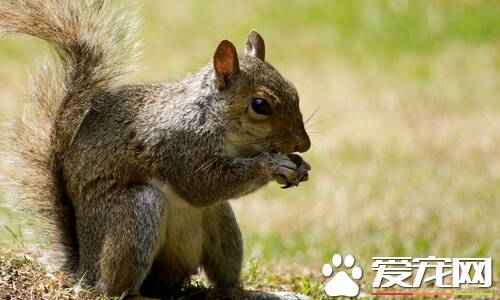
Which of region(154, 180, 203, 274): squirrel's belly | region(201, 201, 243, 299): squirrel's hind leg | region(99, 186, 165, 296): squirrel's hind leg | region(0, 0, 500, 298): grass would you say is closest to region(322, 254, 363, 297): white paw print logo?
region(0, 0, 500, 298): grass

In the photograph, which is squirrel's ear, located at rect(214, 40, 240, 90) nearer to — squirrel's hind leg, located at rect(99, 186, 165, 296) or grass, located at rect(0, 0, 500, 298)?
squirrel's hind leg, located at rect(99, 186, 165, 296)

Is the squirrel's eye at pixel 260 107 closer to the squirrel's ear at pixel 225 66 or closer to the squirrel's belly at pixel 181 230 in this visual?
the squirrel's ear at pixel 225 66

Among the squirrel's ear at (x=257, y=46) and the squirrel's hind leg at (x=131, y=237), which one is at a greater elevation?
the squirrel's ear at (x=257, y=46)

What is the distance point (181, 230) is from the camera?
398 cm

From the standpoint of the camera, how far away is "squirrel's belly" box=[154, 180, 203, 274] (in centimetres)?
396

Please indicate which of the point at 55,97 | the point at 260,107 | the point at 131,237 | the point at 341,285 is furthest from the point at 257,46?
the point at 341,285

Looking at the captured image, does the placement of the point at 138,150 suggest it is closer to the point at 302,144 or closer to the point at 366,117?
the point at 302,144

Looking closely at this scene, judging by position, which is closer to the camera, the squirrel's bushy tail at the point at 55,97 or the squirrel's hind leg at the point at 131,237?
the squirrel's hind leg at the point at 131,237

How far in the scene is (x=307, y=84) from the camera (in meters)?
9.66

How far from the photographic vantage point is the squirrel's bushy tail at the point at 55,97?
4.15 metres

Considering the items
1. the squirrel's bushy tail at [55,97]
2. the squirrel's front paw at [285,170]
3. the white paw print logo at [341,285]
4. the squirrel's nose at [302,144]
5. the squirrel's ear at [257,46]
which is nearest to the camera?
the squirrel's front paw at [285,170]

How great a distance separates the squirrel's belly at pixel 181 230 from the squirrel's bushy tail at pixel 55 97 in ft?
1.52

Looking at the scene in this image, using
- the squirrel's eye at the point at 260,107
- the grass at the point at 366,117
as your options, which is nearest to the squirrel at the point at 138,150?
the squirrel's eye at the point at 260,107

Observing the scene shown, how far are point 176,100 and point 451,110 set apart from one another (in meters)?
5.41
